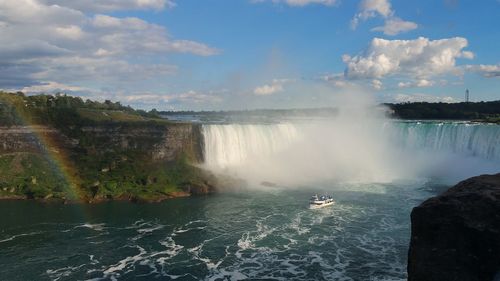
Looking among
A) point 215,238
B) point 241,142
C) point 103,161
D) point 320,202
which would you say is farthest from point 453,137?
point 103,161

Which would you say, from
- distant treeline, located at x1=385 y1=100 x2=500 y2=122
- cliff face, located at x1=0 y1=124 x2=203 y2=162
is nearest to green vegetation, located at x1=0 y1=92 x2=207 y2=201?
cliff face, located at x1=0 y1=124 x2=203 y2=162

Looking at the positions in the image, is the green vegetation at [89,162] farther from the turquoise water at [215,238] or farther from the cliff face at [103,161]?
the turquoise water at [215,238]

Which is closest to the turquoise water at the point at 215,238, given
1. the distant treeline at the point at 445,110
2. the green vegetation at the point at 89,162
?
the green vegetation at the point at 89,162

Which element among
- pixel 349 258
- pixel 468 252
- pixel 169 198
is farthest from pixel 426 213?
pixel 169 198

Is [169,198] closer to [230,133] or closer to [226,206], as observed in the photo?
[226,206]

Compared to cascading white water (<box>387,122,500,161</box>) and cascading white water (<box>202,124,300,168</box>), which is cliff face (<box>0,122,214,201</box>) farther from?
cascading white water (<box>387,122,500,161</box>)

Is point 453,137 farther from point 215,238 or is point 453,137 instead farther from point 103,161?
point 103,161
